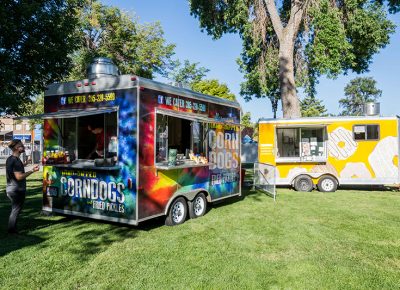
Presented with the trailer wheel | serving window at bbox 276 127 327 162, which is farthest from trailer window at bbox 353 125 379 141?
the trailer wheel

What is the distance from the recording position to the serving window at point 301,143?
506 inches

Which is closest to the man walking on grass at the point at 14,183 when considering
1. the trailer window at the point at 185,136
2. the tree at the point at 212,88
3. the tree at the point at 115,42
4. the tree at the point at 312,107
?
the trailer window at the point at 185,136

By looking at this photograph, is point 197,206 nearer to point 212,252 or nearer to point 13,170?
point 212,252

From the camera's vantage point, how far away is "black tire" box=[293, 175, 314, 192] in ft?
41.5

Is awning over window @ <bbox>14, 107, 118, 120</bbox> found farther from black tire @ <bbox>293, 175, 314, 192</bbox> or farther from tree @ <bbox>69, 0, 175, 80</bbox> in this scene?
tree @ <bbox>69, 0, 175, 80</bbox>

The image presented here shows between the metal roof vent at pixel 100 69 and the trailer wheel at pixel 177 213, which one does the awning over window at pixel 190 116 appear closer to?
the metal roof vent at pixel 100 69

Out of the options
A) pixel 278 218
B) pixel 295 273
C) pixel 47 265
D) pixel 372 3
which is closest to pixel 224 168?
pixel 278 218

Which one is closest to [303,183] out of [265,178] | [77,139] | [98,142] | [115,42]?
[265,178]

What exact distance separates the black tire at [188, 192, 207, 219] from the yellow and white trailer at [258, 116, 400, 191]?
552cm

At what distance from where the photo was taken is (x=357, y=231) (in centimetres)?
692

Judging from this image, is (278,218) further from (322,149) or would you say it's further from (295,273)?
(322,149)

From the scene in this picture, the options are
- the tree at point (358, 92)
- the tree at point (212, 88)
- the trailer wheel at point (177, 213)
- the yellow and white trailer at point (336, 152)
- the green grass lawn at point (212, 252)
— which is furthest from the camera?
the tree at point (358, 92)

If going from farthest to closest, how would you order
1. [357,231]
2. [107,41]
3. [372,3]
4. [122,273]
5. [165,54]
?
[165,54] → [107,41] → [372,3] → [357,231] → [122,273]

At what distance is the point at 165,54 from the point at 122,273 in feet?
71.3
